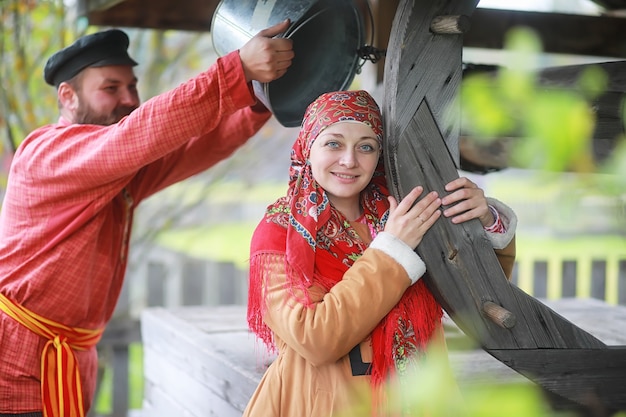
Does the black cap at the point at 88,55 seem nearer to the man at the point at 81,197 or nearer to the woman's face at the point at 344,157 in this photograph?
the man at the point at 81,197

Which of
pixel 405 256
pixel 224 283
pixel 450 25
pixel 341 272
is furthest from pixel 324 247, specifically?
pixel 224 283

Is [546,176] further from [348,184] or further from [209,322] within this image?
[209,322]

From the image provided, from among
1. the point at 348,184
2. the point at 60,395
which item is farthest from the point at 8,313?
the point at 348,184

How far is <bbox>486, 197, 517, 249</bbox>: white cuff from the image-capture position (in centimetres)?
179

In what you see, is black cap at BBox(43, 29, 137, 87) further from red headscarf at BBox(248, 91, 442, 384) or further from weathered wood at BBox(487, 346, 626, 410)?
weathered wood at BBox(487, 346, 626, 410)

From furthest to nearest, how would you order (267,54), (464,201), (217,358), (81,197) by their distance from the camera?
1. (217,358)
2. (81,197)
3. (267,54)
4. (464,201)

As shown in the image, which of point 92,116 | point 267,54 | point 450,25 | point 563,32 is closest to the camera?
point 450,25

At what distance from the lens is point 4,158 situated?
18.3 feet

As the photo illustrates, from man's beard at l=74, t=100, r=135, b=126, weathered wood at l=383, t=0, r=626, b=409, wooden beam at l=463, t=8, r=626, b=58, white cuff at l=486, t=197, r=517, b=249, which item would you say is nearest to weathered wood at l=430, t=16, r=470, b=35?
weathered wood at l=383, t=0, r=626, b=409

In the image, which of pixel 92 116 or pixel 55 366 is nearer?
pixel 55 366

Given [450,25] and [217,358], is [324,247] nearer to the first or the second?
[450,25]

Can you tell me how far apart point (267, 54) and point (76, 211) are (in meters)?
0.77

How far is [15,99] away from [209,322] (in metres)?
2.03

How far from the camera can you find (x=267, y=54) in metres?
1.97
